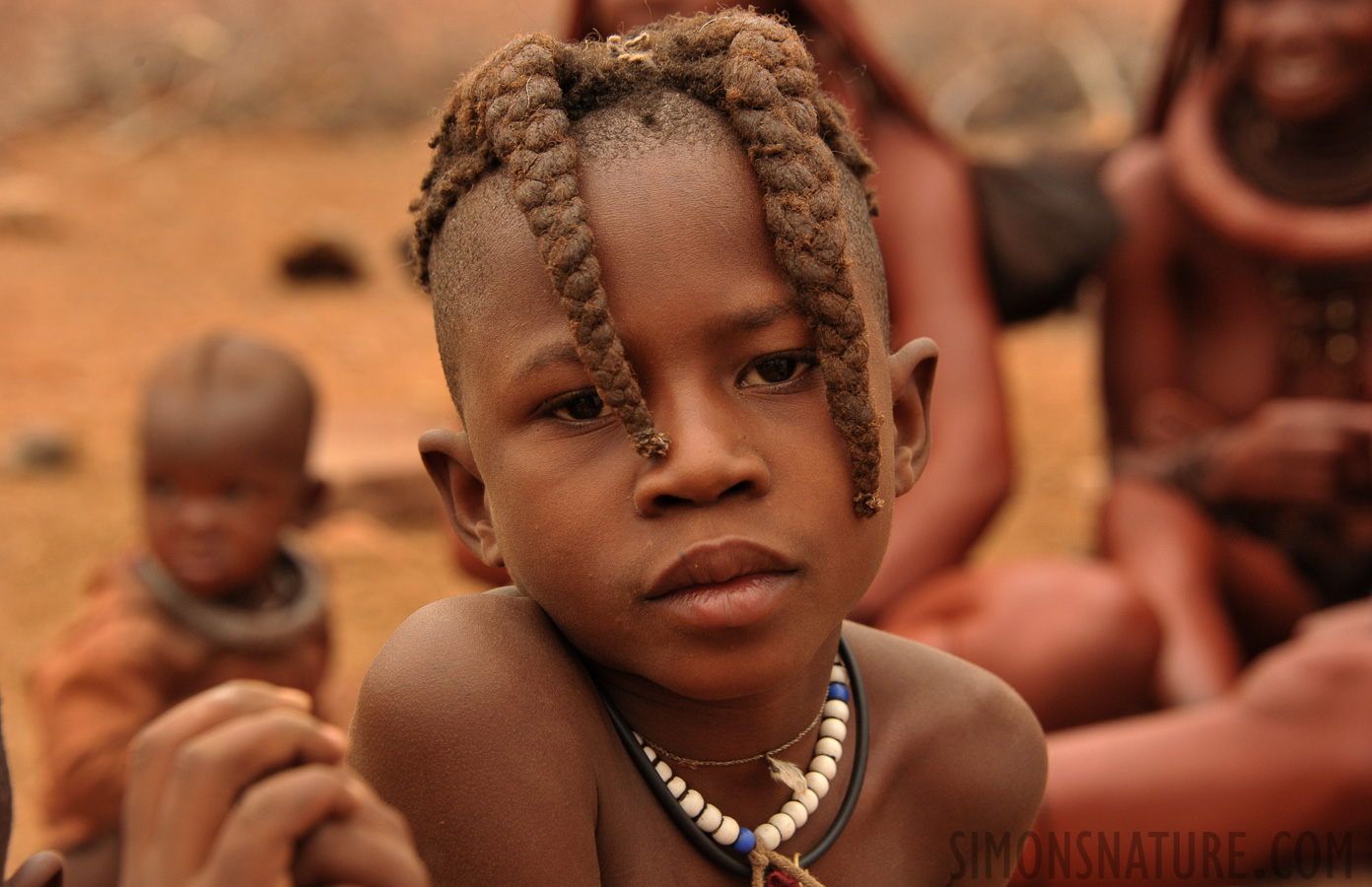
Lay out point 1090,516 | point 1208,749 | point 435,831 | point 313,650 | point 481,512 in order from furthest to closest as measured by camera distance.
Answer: point 1090,516
point 313,650
point 1208,749
point 481,512
point 435,831

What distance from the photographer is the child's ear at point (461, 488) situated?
166 cm

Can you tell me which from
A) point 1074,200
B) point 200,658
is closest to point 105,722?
point 200,658

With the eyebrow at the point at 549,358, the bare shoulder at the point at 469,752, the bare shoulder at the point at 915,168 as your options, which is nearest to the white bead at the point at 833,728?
the bare shoulder at the point at 469,752

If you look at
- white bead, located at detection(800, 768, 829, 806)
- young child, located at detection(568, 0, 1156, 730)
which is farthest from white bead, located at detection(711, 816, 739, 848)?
young child, located at detection(568, 0, 1156, 730)

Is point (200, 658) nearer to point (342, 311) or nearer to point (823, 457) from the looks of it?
point (823, 457)

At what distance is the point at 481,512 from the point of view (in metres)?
1.70

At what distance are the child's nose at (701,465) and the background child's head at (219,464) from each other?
234cm

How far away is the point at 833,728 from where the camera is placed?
1732 millimetres

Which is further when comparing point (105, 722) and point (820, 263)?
point (105, 722)

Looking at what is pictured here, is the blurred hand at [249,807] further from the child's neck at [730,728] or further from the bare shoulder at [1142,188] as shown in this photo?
the bare shoulder at [1142,188]

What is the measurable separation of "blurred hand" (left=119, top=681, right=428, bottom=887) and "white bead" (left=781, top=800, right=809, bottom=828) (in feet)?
1.92

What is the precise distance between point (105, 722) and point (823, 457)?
7.72 ft

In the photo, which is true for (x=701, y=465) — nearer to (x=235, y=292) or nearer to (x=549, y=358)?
(x=549, y=358)

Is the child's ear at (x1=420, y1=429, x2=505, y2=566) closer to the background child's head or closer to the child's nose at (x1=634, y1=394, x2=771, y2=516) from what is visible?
the child's nose at (x1=634, y1=394, x2=771, y2=516)
